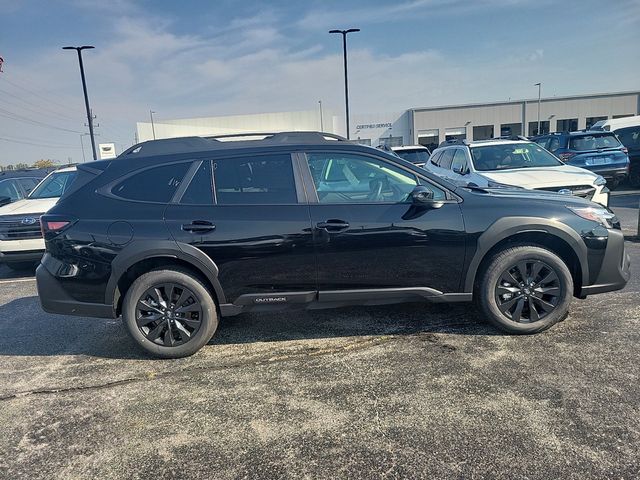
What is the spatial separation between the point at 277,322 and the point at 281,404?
1.59 m

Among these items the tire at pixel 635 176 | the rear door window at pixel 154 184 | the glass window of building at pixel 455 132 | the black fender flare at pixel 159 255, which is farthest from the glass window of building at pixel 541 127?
the black fender flare at pixel 159 255

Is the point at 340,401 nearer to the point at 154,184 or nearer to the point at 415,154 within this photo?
the point at 154,184

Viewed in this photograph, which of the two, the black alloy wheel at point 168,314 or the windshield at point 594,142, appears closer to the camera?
the black alloy wheel at point 168,314

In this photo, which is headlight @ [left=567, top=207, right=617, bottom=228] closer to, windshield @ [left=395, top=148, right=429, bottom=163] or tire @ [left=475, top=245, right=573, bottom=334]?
tire @ [left=475, top=245, right=573, bottom=334]

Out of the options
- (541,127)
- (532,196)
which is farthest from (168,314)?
(541,127)

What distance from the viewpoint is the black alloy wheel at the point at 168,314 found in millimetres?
3805

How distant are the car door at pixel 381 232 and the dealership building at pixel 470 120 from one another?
47802 millimetres

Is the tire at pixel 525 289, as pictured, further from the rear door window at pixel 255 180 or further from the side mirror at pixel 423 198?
the rear door window at pixel 255 180

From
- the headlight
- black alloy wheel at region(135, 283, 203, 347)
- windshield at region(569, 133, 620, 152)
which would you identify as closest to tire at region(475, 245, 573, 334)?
the headlight

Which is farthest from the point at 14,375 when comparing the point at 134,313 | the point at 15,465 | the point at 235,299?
the point at 235,299

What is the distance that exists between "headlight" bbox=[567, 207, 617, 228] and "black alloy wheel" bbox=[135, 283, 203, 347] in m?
3.33

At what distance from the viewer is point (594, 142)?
1284cm

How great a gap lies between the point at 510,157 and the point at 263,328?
6467 mm

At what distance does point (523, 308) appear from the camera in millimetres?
3938
